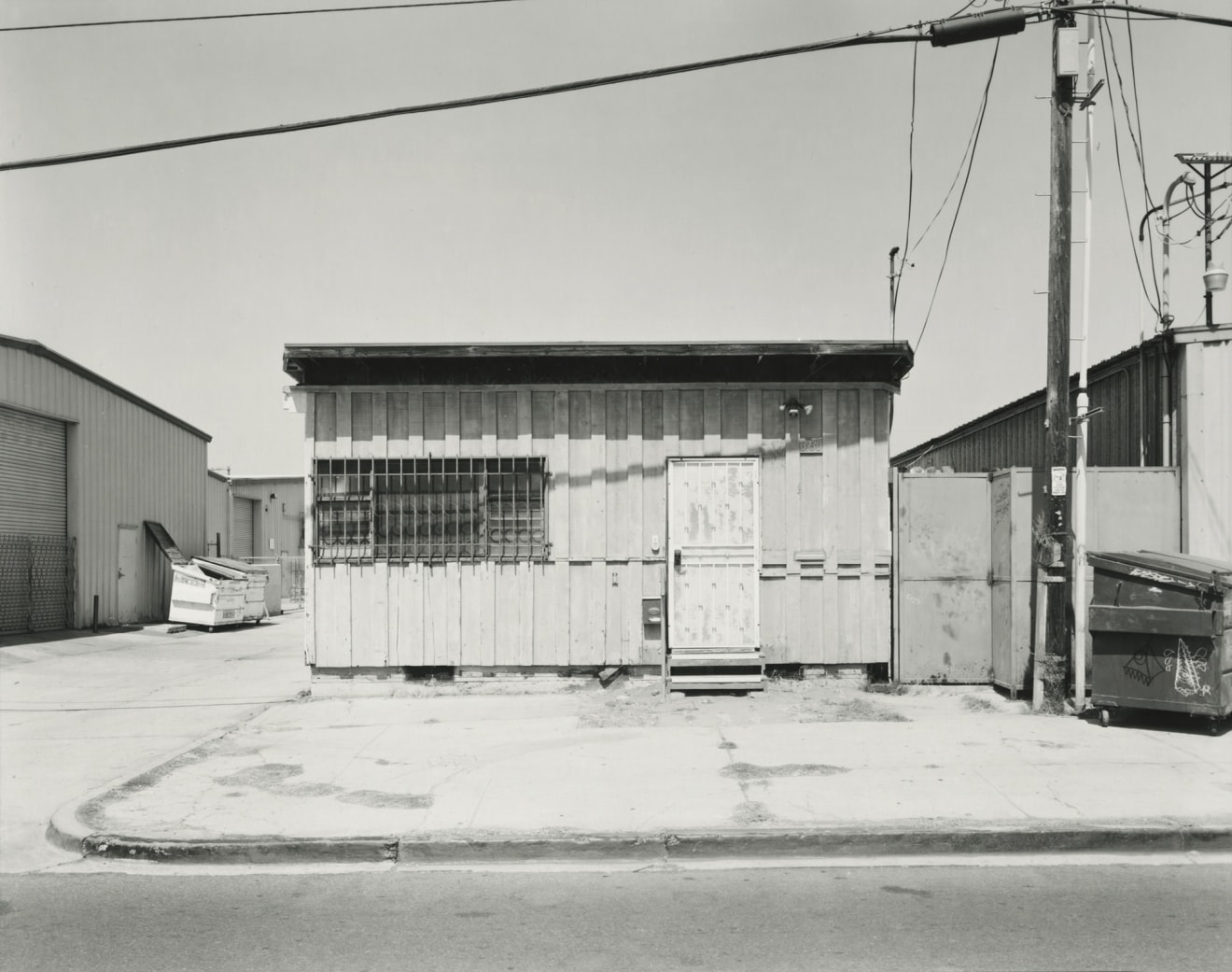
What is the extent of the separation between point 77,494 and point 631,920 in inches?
783

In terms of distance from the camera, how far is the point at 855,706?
10.0m

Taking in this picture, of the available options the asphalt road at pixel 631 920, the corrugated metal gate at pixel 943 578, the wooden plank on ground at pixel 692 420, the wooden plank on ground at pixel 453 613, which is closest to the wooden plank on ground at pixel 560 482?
the wooden plank on ground at pixel 453 613

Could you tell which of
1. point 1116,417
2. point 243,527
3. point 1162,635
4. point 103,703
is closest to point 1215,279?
point 1116,417

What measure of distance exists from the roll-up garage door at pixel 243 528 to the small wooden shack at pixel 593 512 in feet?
88.4

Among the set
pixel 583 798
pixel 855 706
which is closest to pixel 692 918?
pixel 583 798

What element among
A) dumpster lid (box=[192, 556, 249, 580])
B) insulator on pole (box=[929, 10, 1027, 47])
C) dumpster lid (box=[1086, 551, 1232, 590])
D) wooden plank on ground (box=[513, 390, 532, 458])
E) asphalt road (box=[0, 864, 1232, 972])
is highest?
insulator on pole (box=[929, 10, 1027, 47])

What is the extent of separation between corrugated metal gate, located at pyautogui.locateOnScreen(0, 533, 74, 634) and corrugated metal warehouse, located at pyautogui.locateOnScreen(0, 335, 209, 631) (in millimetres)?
19

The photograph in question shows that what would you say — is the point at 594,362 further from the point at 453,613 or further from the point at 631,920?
the point at 631,920

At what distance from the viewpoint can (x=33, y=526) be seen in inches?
787

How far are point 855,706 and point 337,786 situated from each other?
5.12m

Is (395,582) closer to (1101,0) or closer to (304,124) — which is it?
(304,124)

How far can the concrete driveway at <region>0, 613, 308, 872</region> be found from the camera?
791 centimetres

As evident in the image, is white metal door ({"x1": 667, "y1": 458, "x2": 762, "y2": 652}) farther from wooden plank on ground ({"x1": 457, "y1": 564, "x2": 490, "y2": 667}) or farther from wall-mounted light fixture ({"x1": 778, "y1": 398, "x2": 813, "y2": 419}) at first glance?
wooden plank on ground ({"x1": 457, "y1": 564, "x2": 490, "y2": 667})

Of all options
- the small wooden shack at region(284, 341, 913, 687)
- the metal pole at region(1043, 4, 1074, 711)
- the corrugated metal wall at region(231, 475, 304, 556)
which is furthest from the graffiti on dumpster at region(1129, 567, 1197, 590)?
the corrugated metal wall at region(231, 475, 304, 556)
